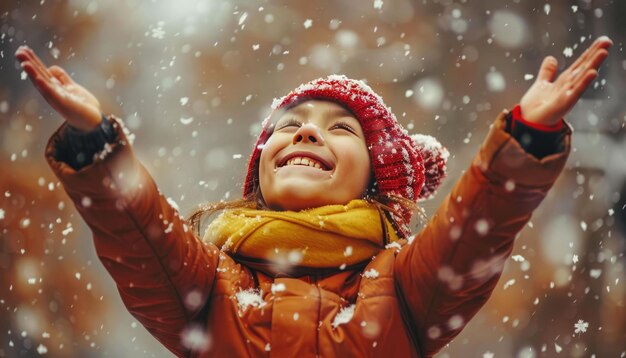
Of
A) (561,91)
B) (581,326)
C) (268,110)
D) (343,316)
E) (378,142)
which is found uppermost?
(561,91)

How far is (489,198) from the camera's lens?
33.8 inches

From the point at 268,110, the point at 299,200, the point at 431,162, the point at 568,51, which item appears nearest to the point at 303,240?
the point at 299,200

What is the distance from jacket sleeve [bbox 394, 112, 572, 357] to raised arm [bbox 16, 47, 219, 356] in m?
0.32

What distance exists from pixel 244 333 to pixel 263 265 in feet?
0.43

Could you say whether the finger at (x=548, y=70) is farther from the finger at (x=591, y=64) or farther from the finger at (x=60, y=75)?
the finger at (x=60, y=75)

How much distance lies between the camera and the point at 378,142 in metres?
1.34

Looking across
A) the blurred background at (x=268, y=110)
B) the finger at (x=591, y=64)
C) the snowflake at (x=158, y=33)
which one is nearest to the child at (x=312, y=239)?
the finger at (x=591, y=64)

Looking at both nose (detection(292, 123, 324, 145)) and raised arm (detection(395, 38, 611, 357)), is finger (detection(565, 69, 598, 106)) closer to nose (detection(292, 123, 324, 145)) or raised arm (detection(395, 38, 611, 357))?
raised arm (detection(395, 38, 611, 357))

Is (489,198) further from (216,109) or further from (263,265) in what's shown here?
(216,109)

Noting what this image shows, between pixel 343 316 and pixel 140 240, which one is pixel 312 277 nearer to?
pixel 343 316

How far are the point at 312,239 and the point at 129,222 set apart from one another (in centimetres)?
30

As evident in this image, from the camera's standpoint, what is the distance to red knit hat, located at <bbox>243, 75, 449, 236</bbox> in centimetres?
133

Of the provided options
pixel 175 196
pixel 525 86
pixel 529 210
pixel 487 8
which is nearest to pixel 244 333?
pixel 529 210

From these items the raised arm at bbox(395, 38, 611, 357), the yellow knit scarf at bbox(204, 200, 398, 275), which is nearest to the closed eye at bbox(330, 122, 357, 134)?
the yellow knit scarf at bbox(204, 200, 398, 275)
